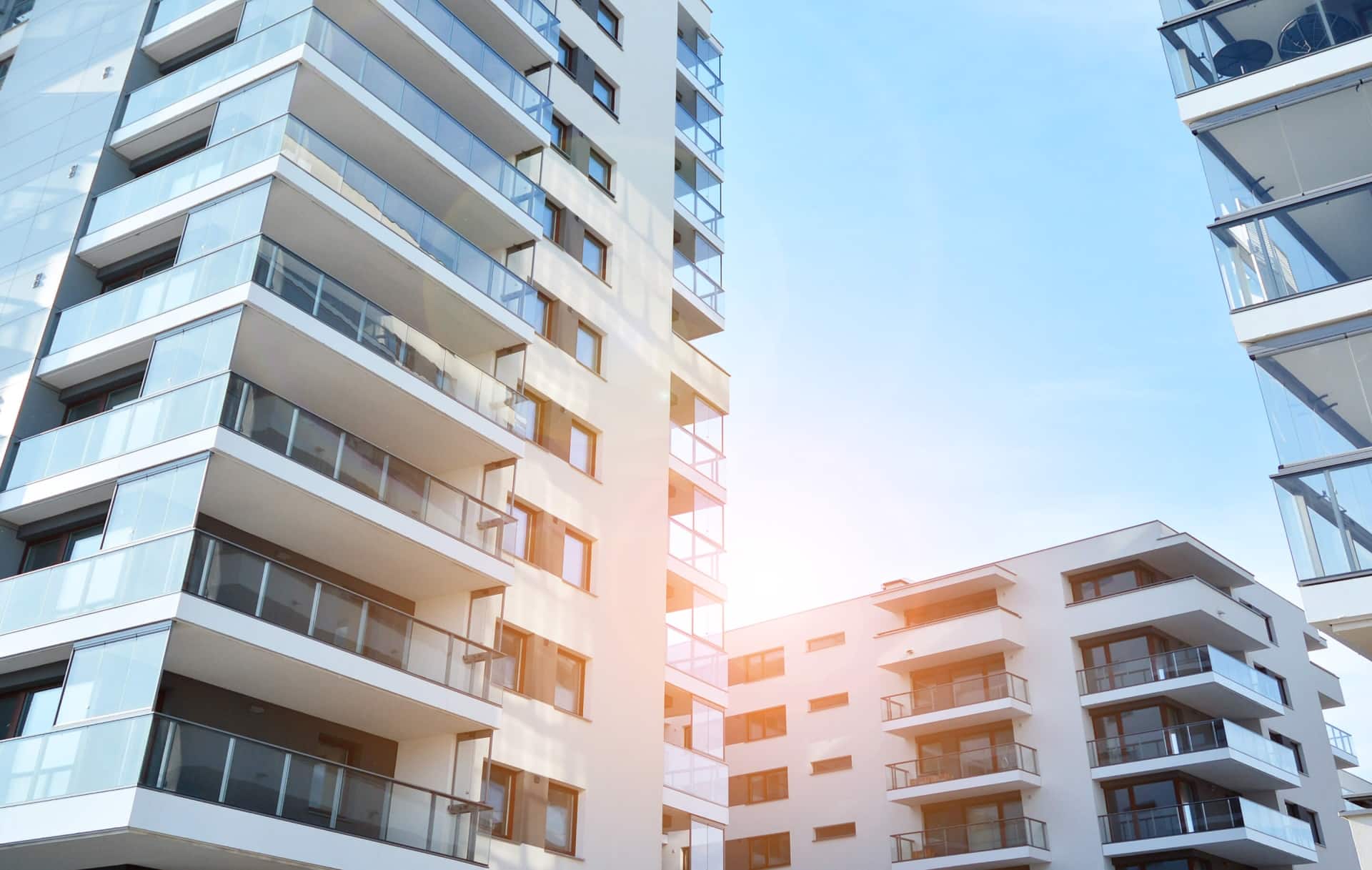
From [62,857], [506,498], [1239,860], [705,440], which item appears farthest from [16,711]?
[1239,860]

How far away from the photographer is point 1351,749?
4172 centimetres

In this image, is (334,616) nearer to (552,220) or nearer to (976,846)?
(552,220)

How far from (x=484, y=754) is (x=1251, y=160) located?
14.4m

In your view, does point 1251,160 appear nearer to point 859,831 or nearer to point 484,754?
point 484,754

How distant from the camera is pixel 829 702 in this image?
130ft

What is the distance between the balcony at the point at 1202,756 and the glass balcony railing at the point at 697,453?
14.6 m

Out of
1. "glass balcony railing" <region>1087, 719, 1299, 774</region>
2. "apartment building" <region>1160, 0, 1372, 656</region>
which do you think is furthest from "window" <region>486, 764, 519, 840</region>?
"glass balcony railing" <region>1087, 719, 1299, 774</region>

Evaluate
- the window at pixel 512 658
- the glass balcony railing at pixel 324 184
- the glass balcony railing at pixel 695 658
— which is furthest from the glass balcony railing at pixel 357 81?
the glass balcony railing at pixel 695 658

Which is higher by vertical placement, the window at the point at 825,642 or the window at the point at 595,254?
the window at the point at 595,254

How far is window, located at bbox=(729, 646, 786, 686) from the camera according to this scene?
4150 cm

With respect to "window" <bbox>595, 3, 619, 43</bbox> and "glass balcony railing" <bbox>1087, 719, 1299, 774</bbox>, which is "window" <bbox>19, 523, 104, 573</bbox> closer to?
"window" <bbox>595, 3, 619, 43</bbox>

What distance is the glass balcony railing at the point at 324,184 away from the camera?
18500mm

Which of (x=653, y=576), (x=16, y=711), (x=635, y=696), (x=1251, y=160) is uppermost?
(x=1251, y=160)

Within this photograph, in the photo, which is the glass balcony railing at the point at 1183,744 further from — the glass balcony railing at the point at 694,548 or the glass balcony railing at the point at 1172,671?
the glass balcony railing at the point at 694,548
